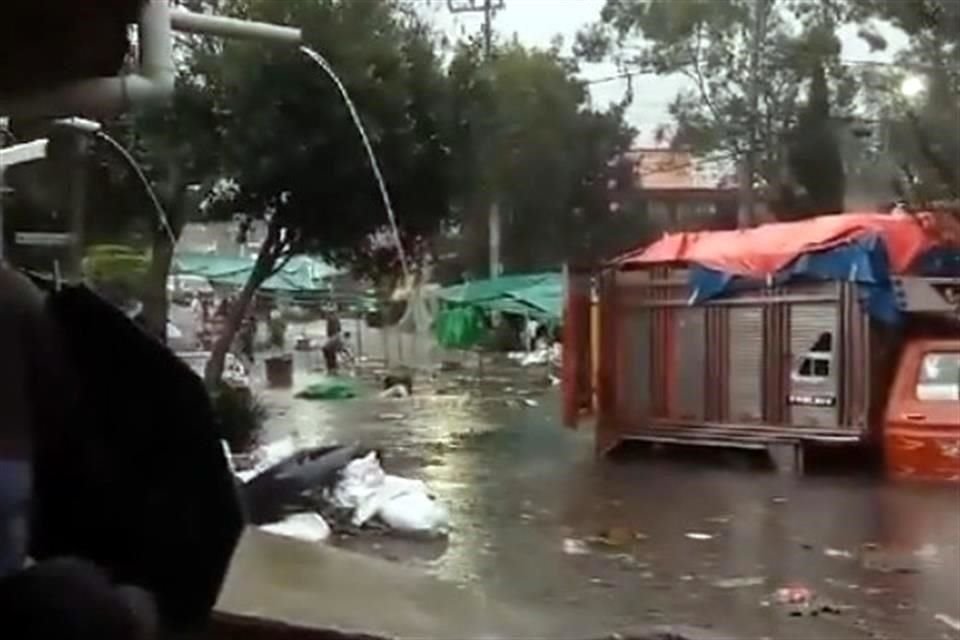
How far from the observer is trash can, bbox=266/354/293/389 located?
20.4 feet

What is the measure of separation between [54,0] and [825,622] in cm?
345

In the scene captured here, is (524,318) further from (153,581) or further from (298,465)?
(153,581)

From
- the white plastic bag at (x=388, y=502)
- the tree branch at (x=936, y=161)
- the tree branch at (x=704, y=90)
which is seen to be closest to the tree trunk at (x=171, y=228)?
the white plastic bag at (x=388, y=502)

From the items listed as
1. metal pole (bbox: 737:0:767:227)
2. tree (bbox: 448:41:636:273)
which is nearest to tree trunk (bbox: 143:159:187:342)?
tree (bbox: 448:41:636:273)

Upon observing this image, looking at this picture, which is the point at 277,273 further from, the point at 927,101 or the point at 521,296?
the point at 927,101

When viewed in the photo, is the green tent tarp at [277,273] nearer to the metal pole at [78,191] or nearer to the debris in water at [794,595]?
the debris in water at [794,595]

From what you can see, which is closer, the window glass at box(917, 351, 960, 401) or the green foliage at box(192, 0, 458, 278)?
the green foliage at box(192, 0, 458, 278)

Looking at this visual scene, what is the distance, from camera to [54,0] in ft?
3.36

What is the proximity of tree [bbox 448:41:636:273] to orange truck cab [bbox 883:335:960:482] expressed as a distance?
5.68 feet

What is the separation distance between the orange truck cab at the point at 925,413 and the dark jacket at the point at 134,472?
6.37m

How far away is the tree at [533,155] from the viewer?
6168 millimetres

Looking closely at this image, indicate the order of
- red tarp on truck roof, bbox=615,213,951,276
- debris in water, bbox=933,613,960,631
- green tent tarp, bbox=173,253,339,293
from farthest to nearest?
red tarp on truck roof, bbox=615,213,951,276 < green tent tarp, bbox=173,253,339,293 < debris in water, bbox=933,613,960,631

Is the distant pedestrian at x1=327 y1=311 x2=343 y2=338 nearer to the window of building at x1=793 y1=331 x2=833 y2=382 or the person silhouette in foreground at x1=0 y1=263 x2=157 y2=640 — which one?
the window of building at x1=793 y1=331 x2=833 y2=382

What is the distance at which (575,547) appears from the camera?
5.34 m
